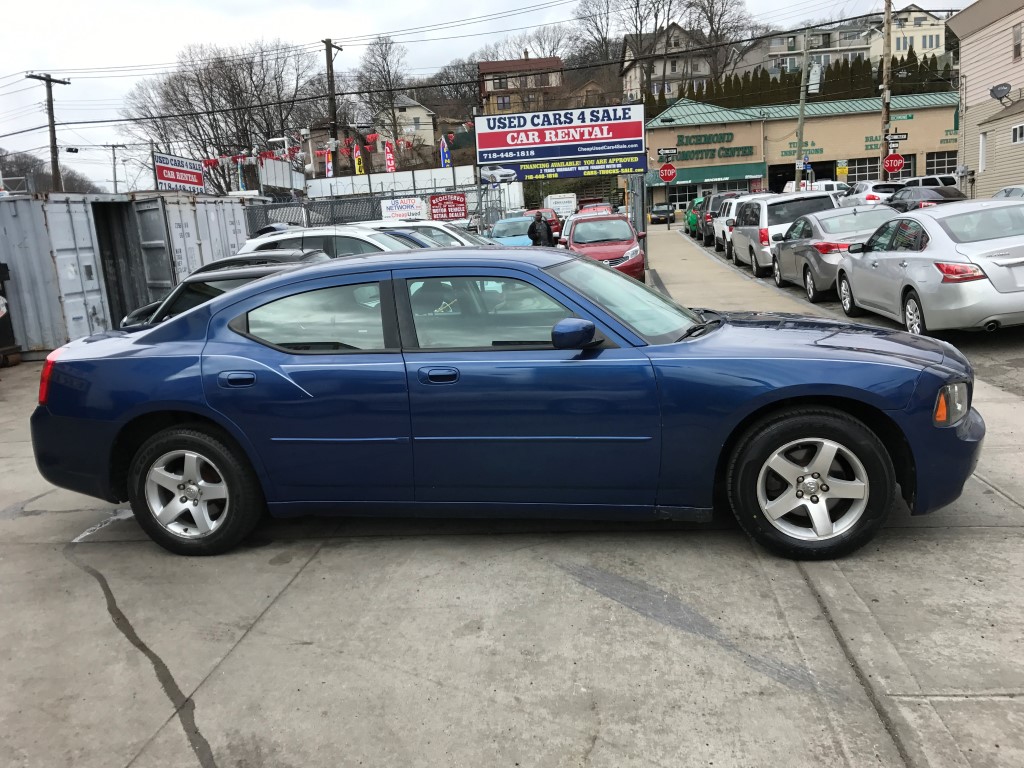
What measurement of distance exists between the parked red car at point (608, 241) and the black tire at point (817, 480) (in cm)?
1190

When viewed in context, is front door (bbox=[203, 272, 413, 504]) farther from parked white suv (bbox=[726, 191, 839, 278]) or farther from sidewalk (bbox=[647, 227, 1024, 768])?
parked white suv (bbox=[726, 191, 839, 278])

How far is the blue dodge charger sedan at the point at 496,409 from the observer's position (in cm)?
384

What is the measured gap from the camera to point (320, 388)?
13.6ft

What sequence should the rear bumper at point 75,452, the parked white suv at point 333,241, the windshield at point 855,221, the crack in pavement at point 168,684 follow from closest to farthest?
the crack in pavement at point 168,684
the rear bumper at point 75,452
the parked white suv at point 333,241
the windshield at point 855,221

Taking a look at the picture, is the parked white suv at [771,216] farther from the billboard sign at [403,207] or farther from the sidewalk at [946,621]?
the sidewalk at [946,621]

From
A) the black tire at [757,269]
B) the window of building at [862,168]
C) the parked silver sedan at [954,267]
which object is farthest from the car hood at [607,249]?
the window of building at [862,168]

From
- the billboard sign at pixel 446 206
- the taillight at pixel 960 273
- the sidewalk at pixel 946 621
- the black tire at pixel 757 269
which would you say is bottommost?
the sidewalk at pixel 946 621

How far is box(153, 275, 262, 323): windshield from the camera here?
8.01 meters

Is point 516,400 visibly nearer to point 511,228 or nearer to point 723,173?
point 511,228

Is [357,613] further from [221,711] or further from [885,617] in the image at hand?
[885,617]

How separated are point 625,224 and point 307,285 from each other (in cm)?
1351

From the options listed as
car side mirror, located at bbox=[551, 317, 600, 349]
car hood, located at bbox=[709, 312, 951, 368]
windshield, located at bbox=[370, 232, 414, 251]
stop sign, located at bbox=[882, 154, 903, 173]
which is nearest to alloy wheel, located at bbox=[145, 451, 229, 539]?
car side mirror, located at bbox=[551, 317, 600, 349]

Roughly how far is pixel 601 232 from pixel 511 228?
6717 millimetres

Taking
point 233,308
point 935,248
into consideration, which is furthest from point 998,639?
point 935,248
